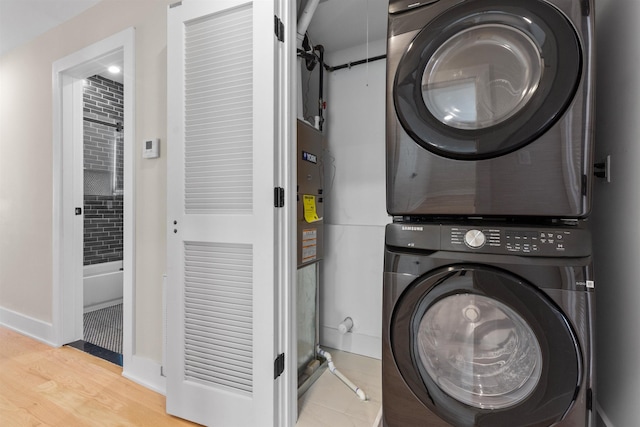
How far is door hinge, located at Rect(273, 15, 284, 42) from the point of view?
53.4 inches

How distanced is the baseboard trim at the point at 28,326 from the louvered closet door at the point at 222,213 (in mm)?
1623

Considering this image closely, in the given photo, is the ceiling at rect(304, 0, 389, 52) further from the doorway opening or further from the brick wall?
the brick wall

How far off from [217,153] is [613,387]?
5.95 ft

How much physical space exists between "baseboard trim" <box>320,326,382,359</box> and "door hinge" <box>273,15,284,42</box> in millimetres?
1977

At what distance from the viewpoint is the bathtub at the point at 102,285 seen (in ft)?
10.4

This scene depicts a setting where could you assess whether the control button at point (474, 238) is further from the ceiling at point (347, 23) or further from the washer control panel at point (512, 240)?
the ceiling at point (347, 23)

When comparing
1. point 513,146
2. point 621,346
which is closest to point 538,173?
point 513,146

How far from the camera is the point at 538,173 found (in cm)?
86

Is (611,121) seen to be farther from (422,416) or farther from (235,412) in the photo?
(235,412)

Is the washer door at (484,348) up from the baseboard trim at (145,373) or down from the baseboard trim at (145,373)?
up

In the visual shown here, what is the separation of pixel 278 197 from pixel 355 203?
107 cm


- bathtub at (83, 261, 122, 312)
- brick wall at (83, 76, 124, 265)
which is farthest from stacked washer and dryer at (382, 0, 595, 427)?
brick wall at (83, 76, 124, 265)

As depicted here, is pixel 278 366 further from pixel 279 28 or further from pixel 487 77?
pixel 279 28

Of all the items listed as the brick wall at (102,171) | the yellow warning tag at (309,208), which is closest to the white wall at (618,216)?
the yellow warning tag at (309,208)
